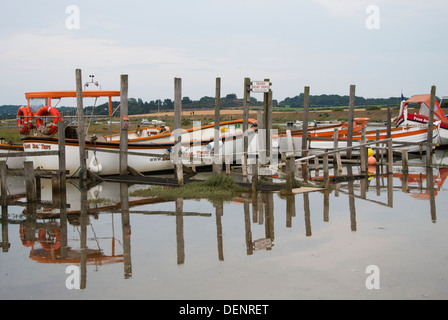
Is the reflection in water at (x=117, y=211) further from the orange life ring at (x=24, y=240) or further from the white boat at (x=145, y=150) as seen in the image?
the white boat at (x=145, y=150)

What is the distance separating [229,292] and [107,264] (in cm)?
247

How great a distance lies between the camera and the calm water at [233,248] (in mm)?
8297

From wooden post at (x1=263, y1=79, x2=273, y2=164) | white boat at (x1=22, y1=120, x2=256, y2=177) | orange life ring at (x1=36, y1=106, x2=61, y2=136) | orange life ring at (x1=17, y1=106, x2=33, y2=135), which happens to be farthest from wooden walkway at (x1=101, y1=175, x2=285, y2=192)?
orange life ring at (x1=17, y1=106, x2=33, y2=135)

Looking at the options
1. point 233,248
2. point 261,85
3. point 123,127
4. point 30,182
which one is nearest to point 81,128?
point 123,127

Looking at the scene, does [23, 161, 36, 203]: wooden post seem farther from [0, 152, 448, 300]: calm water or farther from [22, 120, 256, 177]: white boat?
[22, 120, 256, 177]: white boat

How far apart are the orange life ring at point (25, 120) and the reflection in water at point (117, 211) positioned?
10.7 ft

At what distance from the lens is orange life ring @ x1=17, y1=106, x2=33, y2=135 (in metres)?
21.1

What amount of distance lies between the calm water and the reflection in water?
1.5 inches

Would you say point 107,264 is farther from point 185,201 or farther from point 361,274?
point 185,201

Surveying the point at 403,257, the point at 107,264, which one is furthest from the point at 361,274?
the point at 107,264

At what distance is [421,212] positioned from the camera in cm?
1392

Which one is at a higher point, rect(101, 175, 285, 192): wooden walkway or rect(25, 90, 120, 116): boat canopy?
rect(25, 90, 120, 116): boat canopy

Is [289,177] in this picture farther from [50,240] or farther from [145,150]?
[145,150]

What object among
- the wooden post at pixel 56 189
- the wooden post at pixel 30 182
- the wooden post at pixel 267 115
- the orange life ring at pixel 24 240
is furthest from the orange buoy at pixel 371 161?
the orange life ring at pixel 24 240
